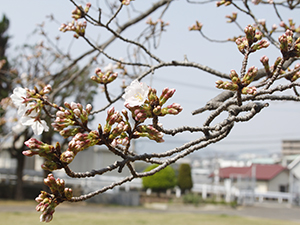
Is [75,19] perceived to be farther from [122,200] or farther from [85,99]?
[122,200]

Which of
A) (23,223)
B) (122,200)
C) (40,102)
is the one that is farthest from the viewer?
(122,200)

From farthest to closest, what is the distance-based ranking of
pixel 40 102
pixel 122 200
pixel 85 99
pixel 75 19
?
pixel 122 200, pixel 85 99, pixel 75 19, pixel 40 102

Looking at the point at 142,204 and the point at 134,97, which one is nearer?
the point at 134,97

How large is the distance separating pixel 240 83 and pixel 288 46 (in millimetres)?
242

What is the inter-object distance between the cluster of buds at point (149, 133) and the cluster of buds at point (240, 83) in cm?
22

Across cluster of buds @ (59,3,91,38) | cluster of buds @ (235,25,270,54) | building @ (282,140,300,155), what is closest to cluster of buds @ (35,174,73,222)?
cluster of buds @ (235,25,270,54)

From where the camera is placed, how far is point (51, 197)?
85 cm

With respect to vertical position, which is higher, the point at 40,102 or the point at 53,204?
the point at 40,102

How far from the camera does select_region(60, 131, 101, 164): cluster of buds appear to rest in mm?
792

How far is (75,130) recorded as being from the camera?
86 cm

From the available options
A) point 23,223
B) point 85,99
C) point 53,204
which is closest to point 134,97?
point 53,204

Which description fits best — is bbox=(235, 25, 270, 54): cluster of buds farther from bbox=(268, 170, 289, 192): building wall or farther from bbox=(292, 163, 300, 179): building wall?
bbox=(292, 163, 300, 179): building wall

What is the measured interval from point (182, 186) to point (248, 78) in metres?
17.1

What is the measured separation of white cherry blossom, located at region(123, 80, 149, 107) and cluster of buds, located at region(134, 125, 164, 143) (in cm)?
7
